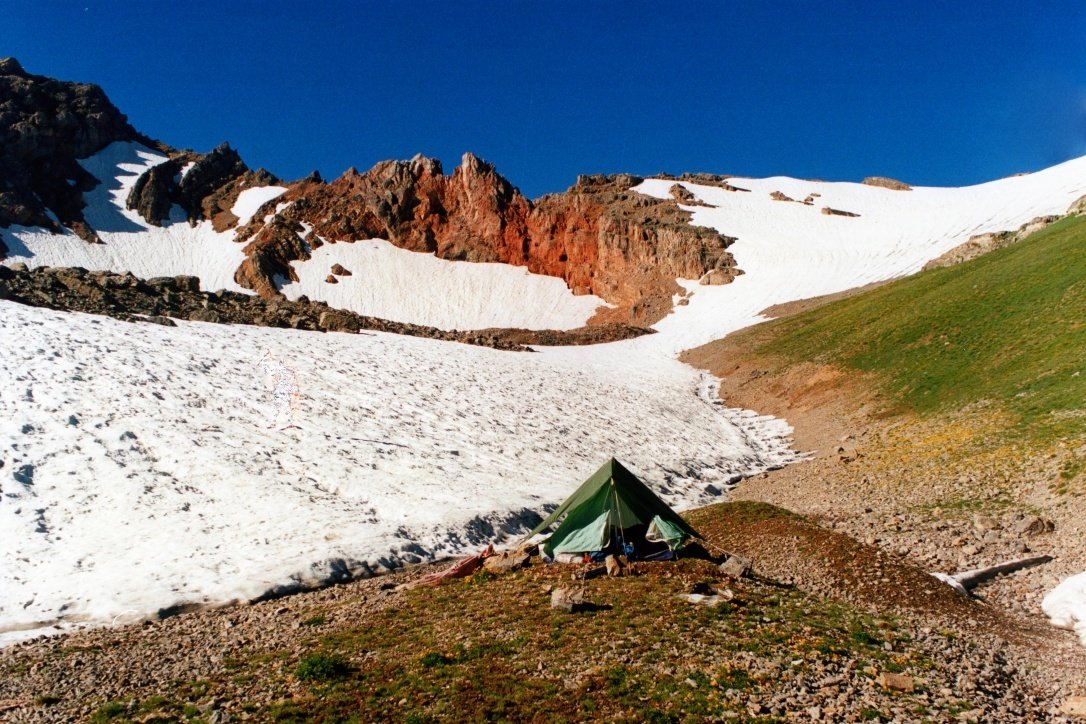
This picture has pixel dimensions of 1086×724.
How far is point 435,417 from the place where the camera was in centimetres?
3050

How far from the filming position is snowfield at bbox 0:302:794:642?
15416 millimetres

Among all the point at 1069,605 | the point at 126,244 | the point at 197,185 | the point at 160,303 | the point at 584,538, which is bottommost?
the point at 584,538

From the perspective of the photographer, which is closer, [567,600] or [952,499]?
[567,600]

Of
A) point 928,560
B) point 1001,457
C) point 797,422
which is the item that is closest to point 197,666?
point 928,560

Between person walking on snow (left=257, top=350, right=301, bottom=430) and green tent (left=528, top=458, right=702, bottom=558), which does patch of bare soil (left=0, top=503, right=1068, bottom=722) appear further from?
person walking on snow (left=257, top=350, right=301, bottom=430)

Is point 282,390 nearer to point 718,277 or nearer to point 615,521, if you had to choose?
point 615,521

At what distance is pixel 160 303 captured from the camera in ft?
127

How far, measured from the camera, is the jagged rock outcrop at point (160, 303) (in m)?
33.7

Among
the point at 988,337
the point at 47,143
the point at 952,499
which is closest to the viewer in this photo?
the point at 952,499

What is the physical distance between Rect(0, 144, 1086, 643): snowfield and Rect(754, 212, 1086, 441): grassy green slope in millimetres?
7739

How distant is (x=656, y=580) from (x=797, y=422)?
26603 mm

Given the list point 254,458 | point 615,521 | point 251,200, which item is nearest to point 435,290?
point 251,200

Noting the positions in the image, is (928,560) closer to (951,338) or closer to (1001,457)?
(1001,457)

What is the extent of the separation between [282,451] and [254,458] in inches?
48.3
